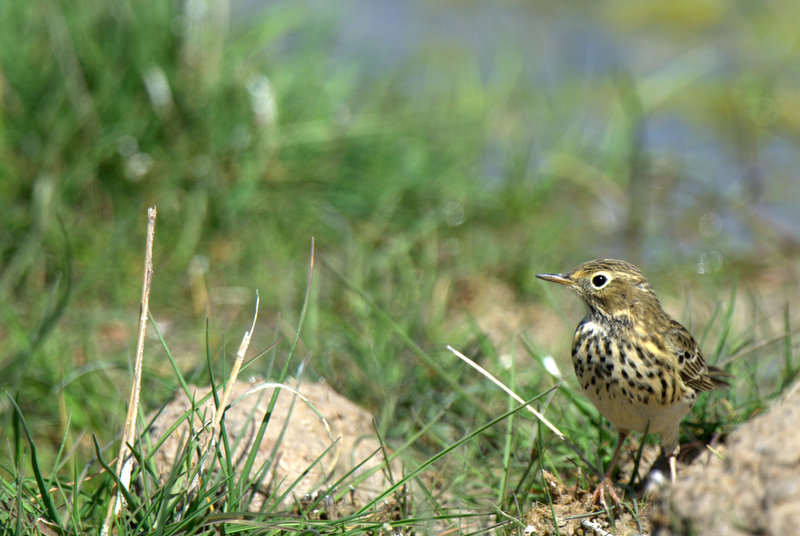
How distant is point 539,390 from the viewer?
13.6ft

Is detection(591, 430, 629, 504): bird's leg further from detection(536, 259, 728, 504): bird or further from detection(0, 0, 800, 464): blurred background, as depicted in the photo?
detection(0, 0, 800, 464): blurred background

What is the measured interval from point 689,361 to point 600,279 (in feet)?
1.33

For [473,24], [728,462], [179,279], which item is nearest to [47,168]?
[179,279]

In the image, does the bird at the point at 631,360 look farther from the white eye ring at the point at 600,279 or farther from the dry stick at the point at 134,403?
the dry stick at the point at 134,403

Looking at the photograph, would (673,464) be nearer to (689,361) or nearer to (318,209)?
(689,361)

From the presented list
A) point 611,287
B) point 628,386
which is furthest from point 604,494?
point 611,287

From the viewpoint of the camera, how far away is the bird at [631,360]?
3.24 m

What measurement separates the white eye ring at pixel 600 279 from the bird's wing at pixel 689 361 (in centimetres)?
27

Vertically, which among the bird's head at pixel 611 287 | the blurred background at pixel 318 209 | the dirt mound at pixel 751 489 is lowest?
the blurred background at pixel 318 209

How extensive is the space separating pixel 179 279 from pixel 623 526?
10.4 ft

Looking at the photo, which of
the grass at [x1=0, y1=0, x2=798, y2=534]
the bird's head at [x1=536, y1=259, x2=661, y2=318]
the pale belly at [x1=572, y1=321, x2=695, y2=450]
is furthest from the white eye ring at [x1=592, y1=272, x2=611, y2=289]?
the grass at [x1=0, y1=0, x2=798, y2=534]

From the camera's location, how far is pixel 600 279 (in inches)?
139

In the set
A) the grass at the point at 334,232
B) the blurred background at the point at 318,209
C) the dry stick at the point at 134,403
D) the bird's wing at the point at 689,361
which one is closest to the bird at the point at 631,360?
the bird's wing at the point at 689,361

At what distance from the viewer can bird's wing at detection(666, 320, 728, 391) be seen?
336 centimetres
